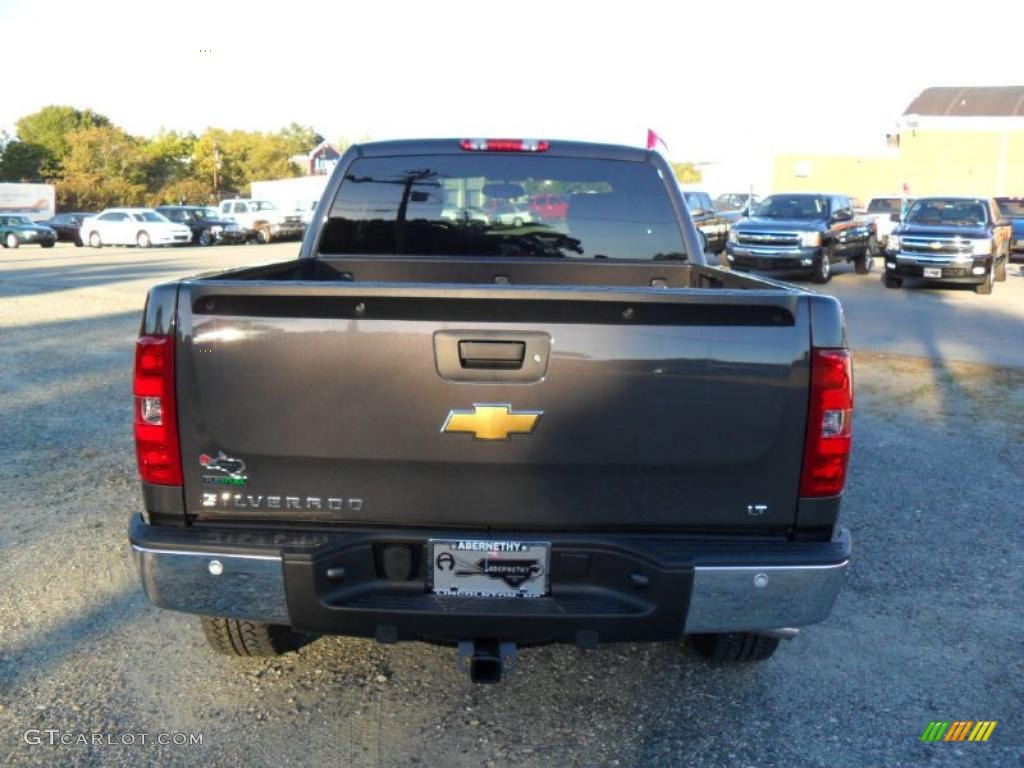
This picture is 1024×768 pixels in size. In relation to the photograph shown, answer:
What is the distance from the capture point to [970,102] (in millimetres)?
67875

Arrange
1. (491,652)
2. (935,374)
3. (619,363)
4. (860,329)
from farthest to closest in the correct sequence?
1. (860,329)
2. (935,374)
3. (491,652)
4. (619,363)

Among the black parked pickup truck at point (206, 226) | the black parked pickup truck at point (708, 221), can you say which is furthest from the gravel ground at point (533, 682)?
the black parked pickup truck at point (206, 226)

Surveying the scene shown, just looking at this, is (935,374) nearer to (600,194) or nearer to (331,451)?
(600,194)

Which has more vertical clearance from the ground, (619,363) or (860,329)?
(619,363)

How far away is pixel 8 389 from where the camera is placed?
895cm

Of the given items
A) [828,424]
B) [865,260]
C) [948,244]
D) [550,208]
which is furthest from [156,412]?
[865,260]

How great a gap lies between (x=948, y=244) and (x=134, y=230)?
31022 millimetres

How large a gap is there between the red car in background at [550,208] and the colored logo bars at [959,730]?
284 centimetres

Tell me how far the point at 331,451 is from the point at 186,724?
4.03 feet

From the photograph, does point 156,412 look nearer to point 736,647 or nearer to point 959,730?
point 736,647

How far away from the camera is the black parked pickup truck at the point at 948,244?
1788 cm

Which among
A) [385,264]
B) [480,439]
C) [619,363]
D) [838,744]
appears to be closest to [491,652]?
[480,439]

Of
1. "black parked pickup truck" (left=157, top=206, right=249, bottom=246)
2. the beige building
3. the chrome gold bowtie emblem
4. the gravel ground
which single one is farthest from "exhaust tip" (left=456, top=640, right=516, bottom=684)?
the beige building

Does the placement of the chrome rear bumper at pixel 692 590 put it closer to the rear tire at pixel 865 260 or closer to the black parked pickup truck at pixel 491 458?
the black parked pickup truck at pixel 491 458
